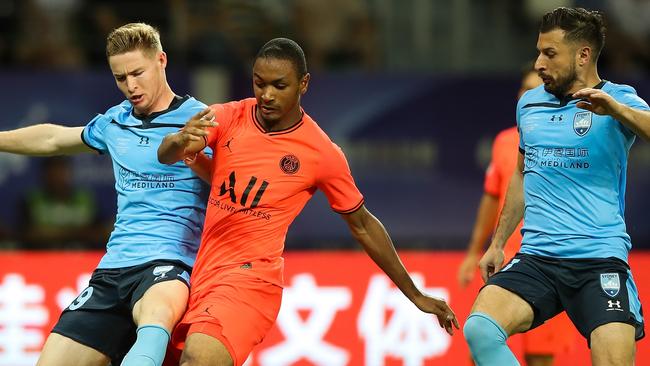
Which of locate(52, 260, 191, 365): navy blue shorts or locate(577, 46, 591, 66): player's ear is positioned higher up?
locate(577, 46, 591, 66): player's ear

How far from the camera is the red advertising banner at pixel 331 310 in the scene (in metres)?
9.16

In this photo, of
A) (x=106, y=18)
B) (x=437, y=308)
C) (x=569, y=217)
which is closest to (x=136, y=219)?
(x=437, y=308)

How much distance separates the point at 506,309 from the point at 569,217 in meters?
0.57

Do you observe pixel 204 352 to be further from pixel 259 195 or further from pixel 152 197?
pixel 152 197

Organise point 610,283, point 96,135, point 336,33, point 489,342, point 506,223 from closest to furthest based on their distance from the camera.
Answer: point 489,342 → point 610,283 → point 96,135 → point 506,223 → point 336,33

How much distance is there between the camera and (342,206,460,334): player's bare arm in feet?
20.0

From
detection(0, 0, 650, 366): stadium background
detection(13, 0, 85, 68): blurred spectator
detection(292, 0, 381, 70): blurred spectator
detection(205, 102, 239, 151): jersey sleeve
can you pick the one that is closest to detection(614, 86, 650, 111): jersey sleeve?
detection(205, 102, 239, 151): jersey sleeve

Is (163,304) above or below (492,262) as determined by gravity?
above

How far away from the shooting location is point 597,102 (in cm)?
558

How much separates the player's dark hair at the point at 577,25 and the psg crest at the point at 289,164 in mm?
1400

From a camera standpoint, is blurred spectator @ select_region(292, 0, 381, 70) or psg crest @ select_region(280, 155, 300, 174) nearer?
psg crest @ select_region(280, 155, 300, 174)

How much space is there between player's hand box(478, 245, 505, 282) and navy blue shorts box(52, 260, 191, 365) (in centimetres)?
155

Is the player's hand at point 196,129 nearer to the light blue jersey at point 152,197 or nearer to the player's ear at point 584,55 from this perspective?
the light blue jersey at point 152,197

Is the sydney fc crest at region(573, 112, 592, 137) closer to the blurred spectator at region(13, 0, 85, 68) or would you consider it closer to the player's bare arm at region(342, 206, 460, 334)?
the player's bare arm at region(342, 206, 460, 334)
